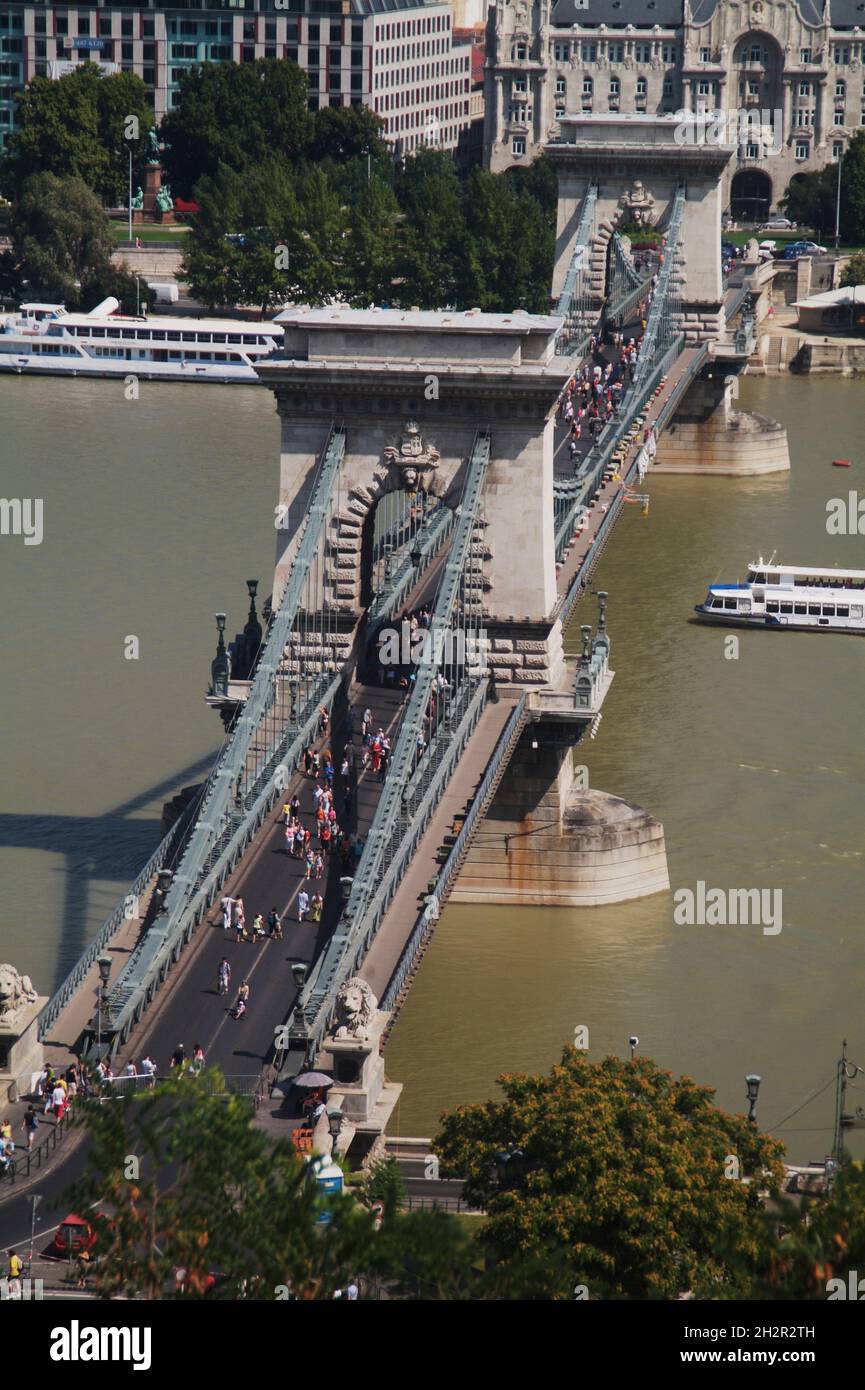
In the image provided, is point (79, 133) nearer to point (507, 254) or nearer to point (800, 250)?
point (507, 254)

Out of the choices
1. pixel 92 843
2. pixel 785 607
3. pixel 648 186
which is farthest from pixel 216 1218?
pixel 648 186

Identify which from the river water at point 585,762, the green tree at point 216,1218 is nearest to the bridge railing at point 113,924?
the river water at point 585,762

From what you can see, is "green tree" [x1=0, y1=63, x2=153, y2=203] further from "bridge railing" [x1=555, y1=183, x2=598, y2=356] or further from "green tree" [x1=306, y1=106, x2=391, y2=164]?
"bridge railing" [x1=555, y1=183, x2=598, y2=356]

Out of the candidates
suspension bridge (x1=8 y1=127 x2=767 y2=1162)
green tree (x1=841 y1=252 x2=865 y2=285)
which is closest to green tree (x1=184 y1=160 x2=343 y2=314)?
green tree (x1=841 y1=252 x2=865 y2=285)

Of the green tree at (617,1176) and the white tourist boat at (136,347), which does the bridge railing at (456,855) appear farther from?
the white tourist boat at (136,347)

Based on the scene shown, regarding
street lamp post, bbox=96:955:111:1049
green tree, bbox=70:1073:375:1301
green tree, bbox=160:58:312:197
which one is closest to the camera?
green tree, bbox=70:1073:375:1301
